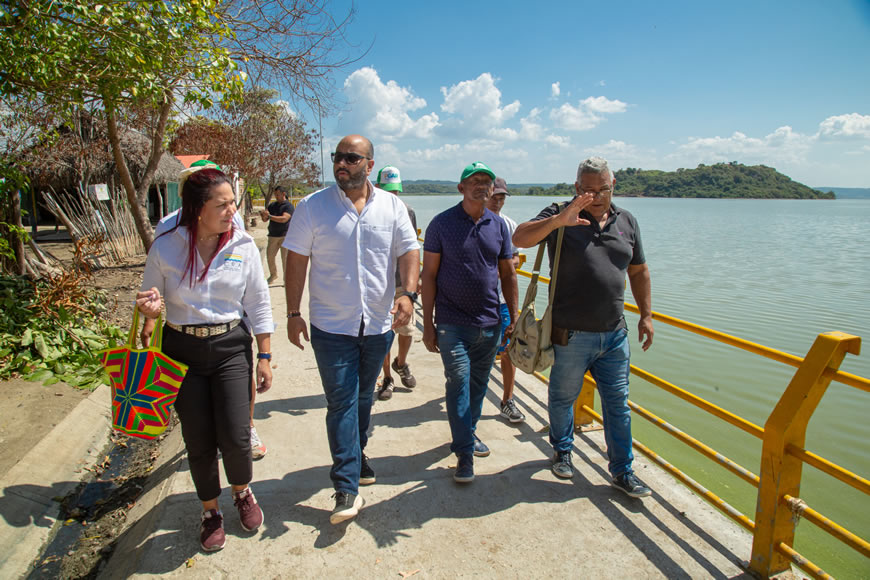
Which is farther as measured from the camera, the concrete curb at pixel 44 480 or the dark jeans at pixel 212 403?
the concrete curb at pixel 44 480

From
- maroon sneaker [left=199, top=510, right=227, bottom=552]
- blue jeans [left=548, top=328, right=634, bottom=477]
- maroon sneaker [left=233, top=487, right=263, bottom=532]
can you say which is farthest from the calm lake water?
maroon sneaker [left=199, top=510, right=227, bottom=552]

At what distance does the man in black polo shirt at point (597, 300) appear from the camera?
2932 mm

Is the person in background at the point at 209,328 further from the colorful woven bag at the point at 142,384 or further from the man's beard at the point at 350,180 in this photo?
the man's beard at the point at 350,180

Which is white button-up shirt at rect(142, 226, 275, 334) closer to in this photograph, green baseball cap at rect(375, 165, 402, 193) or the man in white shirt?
the man in white shirt

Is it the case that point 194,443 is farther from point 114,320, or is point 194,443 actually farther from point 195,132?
point 195,132

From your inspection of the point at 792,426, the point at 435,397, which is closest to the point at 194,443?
the point at 435,397

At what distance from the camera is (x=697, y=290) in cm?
1552

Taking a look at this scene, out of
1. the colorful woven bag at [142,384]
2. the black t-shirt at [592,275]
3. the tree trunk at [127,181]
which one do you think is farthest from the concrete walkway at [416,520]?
the tree trunk at [127,181]

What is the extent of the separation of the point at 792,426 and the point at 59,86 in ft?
21.0

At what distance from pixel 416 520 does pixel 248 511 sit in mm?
893

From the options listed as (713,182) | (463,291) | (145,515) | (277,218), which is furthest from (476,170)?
(713,182)

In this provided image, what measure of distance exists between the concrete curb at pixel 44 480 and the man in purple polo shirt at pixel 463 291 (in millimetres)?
2382

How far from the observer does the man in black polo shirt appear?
9.62ft

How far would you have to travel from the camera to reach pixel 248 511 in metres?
2.72
